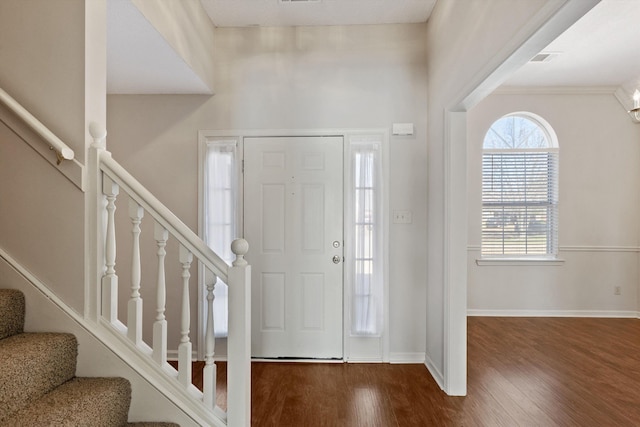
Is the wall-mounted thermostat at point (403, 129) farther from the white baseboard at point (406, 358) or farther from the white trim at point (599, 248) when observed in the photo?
the white trim at point (599, 248)

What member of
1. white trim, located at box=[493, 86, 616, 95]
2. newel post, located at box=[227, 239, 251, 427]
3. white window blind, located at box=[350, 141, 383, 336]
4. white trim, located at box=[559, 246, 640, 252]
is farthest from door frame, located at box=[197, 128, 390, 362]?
white trim, located at box=[559, 246, 640, 252]

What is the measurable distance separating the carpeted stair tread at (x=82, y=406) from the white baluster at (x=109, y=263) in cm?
27

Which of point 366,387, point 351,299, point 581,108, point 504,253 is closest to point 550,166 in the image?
point 581,108

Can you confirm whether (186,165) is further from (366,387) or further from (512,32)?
(512,32)

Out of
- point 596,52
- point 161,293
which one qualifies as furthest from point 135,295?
point 596,52

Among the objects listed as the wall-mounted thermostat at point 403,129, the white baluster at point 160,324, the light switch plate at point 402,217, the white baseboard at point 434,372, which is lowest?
the white baseboard at point 434,372

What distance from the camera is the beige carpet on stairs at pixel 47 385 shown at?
123cm

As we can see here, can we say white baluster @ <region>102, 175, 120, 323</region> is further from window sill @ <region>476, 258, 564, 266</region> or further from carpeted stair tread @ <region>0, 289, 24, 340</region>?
window sill @ <region>476, 258, 564, 266</region>

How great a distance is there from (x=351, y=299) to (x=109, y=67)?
2741 millimetres

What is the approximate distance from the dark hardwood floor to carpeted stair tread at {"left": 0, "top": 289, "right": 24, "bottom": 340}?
1420 millimetres

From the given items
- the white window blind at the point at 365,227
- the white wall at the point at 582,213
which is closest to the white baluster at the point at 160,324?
the white window blind at the point at 365,227

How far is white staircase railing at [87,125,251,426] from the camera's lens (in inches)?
62.2

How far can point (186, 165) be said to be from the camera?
3.26 m

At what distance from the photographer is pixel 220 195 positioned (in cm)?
323
